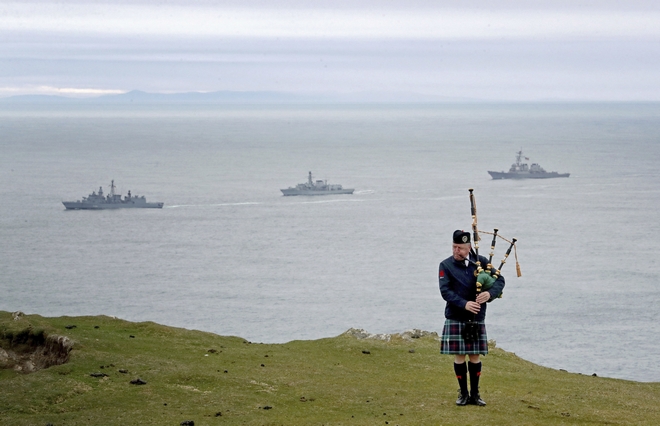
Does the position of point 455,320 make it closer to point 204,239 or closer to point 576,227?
point 204,239

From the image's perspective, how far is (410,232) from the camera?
141m

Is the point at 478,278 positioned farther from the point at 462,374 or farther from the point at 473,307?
the point at 462,374

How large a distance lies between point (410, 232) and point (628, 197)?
205 feet

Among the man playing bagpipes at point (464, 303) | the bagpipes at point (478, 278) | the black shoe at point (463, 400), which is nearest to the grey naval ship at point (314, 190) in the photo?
the black shoe at point (463, 400)

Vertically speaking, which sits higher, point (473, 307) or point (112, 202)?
point (112, 202)

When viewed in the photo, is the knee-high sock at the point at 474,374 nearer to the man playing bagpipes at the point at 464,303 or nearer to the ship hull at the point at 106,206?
the man playing bagpipes at the point at 464,303

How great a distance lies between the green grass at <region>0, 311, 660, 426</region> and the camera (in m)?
16.6

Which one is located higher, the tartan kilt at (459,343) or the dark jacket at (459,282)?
the dark jacket at (459,282)

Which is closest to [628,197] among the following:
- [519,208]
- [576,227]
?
[519,208]

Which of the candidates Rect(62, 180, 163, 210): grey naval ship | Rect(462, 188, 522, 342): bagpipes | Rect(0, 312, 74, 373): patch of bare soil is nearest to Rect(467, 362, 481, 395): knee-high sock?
Rect(462, 188, 522, 342): bagpipes

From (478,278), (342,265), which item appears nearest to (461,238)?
(478,278)

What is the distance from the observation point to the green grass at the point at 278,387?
1659 centimetres

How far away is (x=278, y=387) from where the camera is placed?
→ 19.2 m

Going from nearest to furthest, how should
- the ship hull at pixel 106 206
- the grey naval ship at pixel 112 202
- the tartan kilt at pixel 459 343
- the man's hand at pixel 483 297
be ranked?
the man's hand at pixel 483 297
the tartan kilt at pixel 459 343
the ship hull at pixel 106 206
the grey naval ship at pixel 112 202
